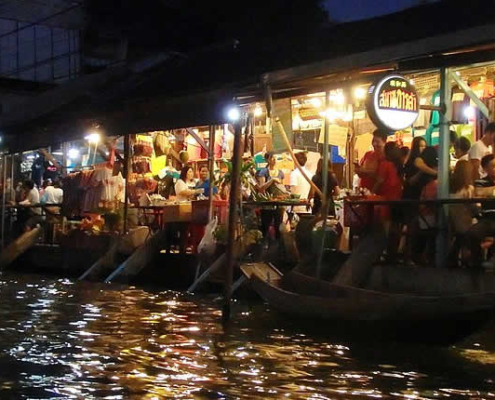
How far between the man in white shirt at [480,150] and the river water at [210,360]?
2216 mm

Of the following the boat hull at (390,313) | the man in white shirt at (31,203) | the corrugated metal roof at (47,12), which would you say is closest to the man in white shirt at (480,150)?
the boat hull at (390,313)

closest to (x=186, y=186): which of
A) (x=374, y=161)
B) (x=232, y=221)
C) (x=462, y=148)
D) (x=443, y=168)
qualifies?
(x=232, y=221)

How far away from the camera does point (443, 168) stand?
10.2 metres

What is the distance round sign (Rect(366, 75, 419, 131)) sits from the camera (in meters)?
9.65

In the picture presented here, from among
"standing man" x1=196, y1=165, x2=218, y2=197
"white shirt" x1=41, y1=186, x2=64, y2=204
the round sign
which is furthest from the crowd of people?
the round sign

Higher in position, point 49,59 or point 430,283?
point 49,59

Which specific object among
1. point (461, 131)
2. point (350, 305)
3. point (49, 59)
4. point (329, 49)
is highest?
point (49, 59)

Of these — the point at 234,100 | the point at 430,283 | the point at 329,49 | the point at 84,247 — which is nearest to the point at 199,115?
the point at 234,100

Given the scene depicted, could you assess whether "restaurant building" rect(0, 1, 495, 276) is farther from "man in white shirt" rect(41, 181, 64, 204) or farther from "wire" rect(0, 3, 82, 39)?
"wire" rect(0, 3, 82, 39)

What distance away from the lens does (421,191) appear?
10820 millimetres

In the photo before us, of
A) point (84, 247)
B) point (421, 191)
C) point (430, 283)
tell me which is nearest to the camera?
point (430, 283)

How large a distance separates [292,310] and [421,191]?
2.59 m

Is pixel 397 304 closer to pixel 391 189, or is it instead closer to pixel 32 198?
pixel 391 189

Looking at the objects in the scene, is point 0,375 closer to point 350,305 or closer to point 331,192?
point 350,305
